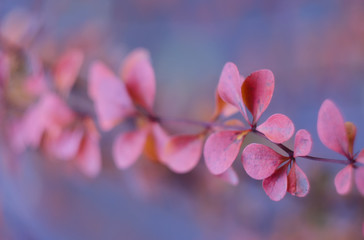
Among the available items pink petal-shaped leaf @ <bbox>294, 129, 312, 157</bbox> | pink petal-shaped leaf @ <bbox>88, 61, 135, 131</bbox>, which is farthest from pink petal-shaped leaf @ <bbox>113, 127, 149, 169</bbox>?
pink petal-shaped leaf @ <bbox>294, 129, 312, 157</bbox>

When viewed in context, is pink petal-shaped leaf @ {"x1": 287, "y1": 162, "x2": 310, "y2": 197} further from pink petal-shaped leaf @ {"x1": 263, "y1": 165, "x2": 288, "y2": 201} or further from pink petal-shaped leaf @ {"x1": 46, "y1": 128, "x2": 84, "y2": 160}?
pink petal-shaped leaf @ {"x1": 46, "y1": 128, "x2": 84, "y2": 160}

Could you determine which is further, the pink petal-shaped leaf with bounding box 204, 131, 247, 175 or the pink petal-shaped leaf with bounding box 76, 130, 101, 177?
the pink petal-shaped leaf with bounding box 76, 130, 101, 177

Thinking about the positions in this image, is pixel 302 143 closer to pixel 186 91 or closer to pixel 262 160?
pixel 262 160

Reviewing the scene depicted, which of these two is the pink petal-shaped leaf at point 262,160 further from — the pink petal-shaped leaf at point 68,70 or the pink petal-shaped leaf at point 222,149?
the pink petal-shaped leaf at point 68,70

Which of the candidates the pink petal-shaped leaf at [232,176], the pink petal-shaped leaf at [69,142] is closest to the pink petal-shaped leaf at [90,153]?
the pink petal-shaped leaf at [69,142]

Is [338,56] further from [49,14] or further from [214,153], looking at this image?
[49,14]

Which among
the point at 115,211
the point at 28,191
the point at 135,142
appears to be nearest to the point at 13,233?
the point at 28,191

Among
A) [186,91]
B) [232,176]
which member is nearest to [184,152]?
[232,176]
